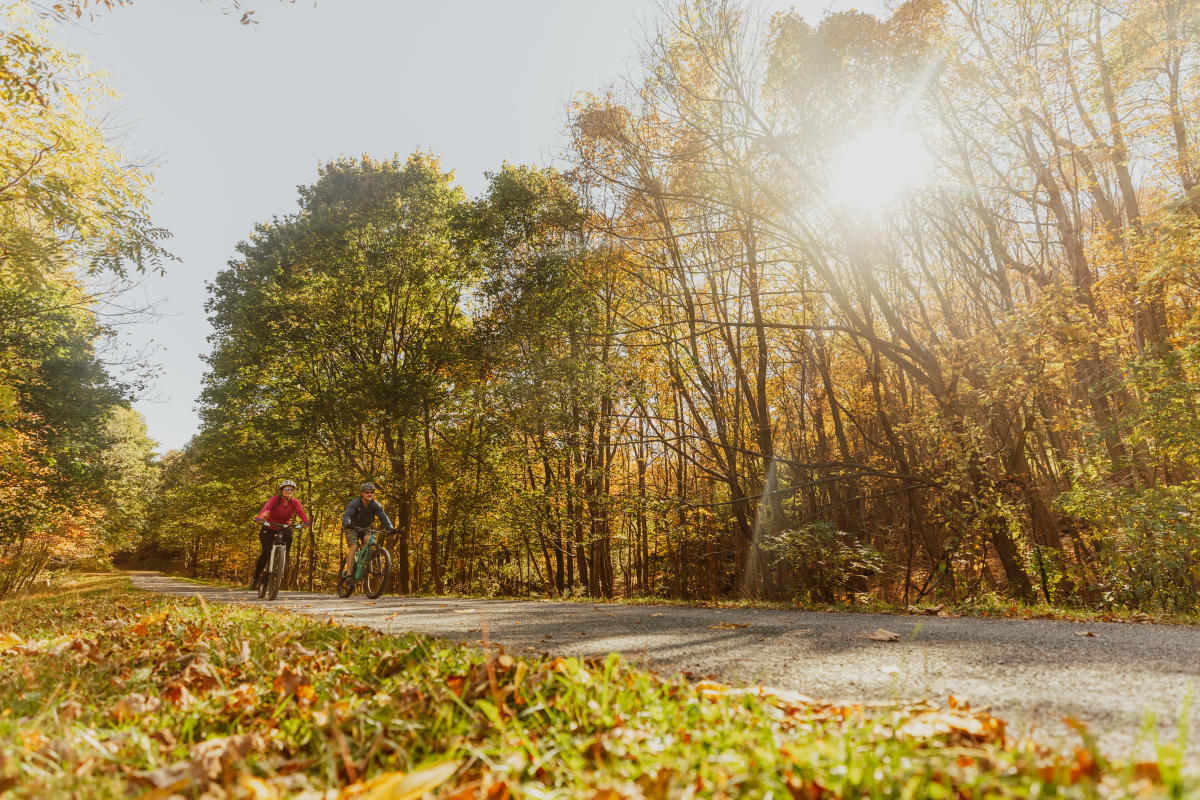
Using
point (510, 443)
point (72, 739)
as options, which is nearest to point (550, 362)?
point (510, 443)

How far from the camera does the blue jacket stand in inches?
397

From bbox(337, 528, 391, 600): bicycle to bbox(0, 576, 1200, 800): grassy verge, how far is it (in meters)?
7.12

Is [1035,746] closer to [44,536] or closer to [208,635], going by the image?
[208,635]

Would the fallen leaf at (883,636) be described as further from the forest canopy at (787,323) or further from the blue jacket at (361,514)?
the blue jacket at (361,514)

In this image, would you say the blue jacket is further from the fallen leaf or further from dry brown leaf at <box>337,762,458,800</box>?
dry brown leaf at <box>337,762,458,800</box>

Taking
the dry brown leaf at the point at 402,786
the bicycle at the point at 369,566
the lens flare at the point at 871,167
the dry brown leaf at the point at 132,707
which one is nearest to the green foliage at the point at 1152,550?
the lens flare at the point at 871,167

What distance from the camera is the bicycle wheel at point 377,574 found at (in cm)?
993

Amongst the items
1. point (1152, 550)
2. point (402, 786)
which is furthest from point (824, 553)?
point (402, 786)

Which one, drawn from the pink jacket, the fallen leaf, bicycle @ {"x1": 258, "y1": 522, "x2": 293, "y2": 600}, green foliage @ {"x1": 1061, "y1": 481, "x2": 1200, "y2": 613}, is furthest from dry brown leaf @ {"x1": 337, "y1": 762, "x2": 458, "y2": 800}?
bicycle @ {"x1": 258, "y1": 522, "x2": 293, "y2": 600}

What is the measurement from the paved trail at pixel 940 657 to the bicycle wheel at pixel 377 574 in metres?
4.56

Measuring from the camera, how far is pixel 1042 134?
40.1 feet

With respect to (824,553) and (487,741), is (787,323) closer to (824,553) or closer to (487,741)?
(824,553)

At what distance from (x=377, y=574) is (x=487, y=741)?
30.5ft

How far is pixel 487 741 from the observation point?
1866mm
